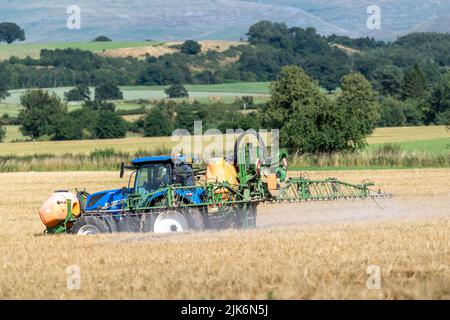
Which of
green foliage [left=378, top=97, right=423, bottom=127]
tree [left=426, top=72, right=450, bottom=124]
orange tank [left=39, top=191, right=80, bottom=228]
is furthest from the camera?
green foliage [left=378, top=97, right=423, bottom=127]

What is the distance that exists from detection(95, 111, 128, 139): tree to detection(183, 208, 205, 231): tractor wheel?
75.7 m

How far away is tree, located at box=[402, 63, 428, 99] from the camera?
130 metres

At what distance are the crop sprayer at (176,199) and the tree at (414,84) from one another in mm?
112151

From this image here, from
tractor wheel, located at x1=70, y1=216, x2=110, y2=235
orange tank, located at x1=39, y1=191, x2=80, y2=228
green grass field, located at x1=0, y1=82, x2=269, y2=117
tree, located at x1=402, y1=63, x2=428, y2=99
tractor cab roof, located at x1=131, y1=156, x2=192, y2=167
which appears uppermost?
tractor cab roof, located at x1=131, y1=156, x2=192, y2=167

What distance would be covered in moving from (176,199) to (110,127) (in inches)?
2997

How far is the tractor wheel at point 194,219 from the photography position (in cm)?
1906

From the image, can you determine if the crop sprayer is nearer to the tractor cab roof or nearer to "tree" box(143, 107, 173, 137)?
the tractor cab roof

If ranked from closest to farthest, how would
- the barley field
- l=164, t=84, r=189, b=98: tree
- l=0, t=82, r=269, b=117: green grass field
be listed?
1. the barley field
2. l=0, t=82, r=269, b=117: green grass field
3. l=164, t=84, r=189, b=98: tree

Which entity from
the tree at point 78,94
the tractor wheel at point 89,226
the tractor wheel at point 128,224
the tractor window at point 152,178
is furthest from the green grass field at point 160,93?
the tractor wheel at point 128,224

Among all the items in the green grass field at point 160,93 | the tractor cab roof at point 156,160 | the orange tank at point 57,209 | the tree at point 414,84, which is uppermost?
the tractor cab roof at point 156,160

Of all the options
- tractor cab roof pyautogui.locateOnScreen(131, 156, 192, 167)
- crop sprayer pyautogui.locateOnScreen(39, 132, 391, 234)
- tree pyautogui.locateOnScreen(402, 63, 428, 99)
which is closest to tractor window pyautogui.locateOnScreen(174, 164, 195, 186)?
crop sprayer pyautogui.locateOnScreen(39, 132, 391, 234)

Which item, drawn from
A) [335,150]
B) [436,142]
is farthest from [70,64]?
[335,150]

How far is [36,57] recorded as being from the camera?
188 meters

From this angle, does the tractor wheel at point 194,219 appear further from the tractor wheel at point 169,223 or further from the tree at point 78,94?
the tree at point 78,94
